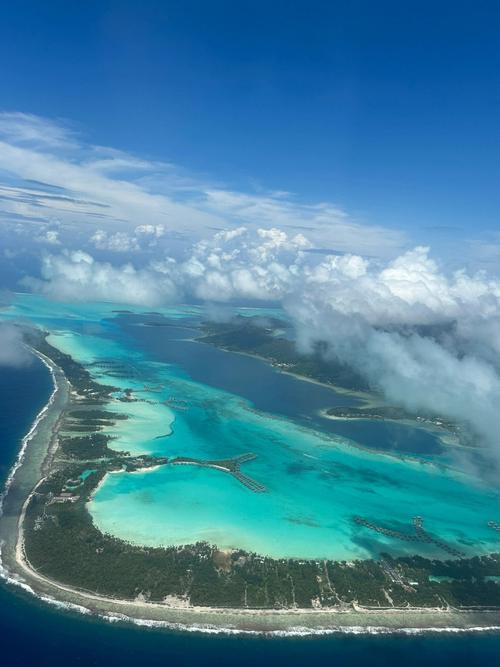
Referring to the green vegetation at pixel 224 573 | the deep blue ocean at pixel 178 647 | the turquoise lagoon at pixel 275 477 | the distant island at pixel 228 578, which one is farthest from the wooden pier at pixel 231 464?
the deep blue ocean at pixel 178 647

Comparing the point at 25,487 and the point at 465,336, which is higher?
the point at 465,336

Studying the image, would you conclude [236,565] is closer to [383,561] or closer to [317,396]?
[383,561]

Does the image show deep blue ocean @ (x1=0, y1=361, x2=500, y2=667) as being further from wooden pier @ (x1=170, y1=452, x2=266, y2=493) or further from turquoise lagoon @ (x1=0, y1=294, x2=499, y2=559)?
wooden pier @ (x1=170, y1=452, x2=266, y2=493)

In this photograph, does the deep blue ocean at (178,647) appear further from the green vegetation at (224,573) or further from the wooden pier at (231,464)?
the wooden pier at (231,464)

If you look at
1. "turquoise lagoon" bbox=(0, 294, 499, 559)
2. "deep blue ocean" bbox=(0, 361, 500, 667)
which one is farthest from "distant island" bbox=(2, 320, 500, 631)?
→ "turquoise lagoon" bbox=(0, 294, 499, 559)

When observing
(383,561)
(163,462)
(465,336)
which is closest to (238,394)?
(163,462)

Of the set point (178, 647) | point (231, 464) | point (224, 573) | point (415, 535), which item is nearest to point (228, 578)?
point (224, 573)

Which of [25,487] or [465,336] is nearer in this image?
[25,487]
